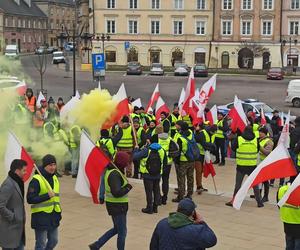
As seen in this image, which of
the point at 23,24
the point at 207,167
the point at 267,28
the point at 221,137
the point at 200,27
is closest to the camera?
the point at 207,167

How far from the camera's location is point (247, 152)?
12367mm

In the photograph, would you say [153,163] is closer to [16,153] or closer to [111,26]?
[16,153]

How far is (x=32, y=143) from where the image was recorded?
1562cm

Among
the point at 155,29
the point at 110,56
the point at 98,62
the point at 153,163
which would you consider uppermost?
the point at 155,29

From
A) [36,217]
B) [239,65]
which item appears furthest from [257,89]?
[36,217]

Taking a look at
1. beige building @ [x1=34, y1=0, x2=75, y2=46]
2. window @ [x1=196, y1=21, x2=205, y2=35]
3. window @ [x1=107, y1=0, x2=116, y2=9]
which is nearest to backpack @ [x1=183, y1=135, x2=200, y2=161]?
window @ [x1=196, y1=21, x2=205, y2=35]

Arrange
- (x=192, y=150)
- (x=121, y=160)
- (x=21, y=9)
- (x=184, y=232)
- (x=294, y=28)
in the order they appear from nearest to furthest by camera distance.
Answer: (x=184, y=232) → (x=121, y=160) → (x=192, y=150) → (x=294, y=28) → (x=21, y=9)

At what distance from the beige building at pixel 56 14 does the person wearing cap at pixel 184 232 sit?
116 m

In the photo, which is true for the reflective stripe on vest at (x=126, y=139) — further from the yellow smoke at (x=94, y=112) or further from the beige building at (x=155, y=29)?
the beige building at (x=155, y=29)

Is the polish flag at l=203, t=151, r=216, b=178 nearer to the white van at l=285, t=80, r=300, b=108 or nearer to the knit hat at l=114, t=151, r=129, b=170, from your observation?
the knit hat at l=114, t=151, r=129, b=170

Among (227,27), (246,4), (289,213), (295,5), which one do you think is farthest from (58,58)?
(289,213)

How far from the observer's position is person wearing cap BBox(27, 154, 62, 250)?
8258 millimetres

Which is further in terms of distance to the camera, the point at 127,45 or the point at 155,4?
the point at 155,4

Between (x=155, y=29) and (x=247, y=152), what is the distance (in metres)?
62.6
